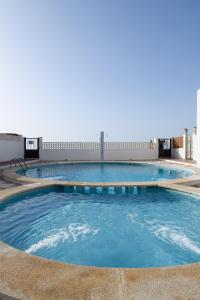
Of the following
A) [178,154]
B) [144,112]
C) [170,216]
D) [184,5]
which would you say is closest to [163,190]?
[170,216]

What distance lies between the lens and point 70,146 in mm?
17500

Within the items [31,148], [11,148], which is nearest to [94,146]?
[31,148]

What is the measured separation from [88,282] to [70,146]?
1598 cm

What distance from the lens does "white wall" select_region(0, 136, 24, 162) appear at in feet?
46.2

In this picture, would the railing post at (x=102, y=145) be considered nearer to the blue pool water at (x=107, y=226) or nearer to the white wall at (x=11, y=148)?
the white wall at (x=11, y=148)

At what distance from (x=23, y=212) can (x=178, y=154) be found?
48.7 ft

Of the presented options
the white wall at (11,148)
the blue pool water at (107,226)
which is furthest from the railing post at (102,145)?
the blue pool water at (107,226)

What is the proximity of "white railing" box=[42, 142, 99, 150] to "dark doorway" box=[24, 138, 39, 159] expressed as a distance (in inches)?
26.7

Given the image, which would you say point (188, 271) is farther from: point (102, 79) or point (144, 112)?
point (144, 112)

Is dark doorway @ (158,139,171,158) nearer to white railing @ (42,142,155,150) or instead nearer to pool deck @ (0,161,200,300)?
white railing @ (42,142,155,150)

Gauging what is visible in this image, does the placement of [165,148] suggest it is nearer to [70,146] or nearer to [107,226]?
[70,146]

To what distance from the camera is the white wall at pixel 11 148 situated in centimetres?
1408

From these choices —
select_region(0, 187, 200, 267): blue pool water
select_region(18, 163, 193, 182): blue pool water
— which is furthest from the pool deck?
select_region(18, 163, 193, 182): blue pool water

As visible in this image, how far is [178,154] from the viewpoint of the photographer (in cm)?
1677
